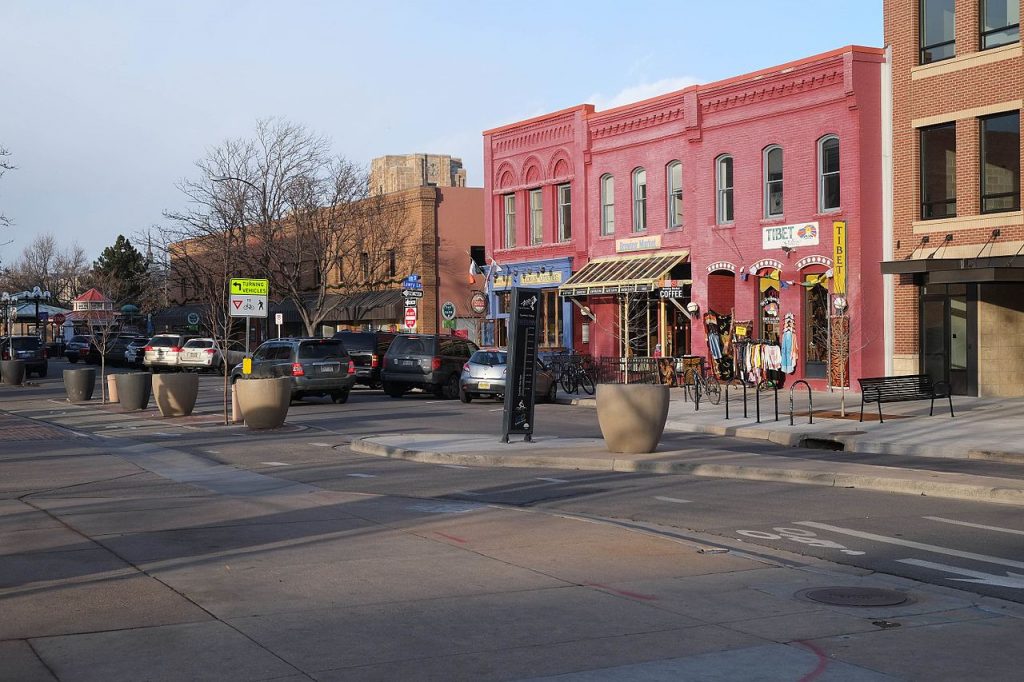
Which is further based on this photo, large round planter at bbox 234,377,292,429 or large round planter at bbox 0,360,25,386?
large round planter at bbox 0,360,25,386

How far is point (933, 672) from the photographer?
627cm

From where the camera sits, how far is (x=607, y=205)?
40688 mm

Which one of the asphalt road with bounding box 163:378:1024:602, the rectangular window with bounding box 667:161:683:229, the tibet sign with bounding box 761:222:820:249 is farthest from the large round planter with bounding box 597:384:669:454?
the rectangular window with bounding box 667:161:683:229

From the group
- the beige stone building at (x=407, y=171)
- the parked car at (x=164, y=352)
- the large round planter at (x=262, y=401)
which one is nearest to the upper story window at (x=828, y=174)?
the large round planter at (x=262, y=401)

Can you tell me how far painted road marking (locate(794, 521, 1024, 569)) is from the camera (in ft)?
31.0

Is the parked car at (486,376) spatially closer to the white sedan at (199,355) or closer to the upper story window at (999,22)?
the upper story window at (999,22)

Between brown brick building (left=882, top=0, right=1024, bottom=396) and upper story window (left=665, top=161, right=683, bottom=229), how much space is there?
830cm

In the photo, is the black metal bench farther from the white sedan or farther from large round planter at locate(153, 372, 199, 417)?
the white sedan

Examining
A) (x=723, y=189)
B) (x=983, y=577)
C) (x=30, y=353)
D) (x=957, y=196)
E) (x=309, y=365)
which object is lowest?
(x=983, y=577)

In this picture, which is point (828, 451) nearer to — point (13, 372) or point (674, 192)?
point (674, 192)

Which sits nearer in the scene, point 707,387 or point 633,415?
point 633,415

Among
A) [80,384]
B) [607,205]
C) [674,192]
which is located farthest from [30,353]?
[674,192]

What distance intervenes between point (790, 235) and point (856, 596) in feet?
84.4

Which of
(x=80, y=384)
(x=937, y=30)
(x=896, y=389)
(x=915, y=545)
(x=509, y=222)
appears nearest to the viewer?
(x=915, y=545)
